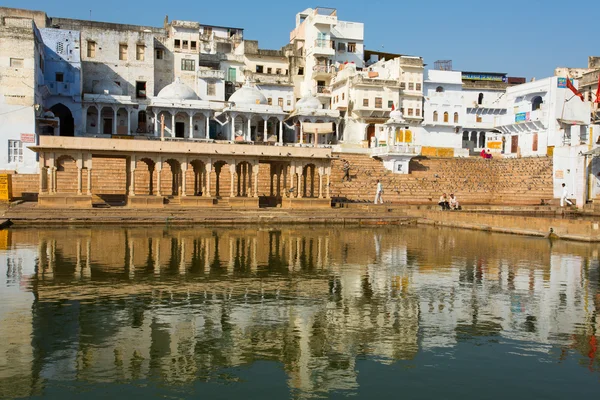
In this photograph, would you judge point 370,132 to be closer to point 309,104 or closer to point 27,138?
point 309,104

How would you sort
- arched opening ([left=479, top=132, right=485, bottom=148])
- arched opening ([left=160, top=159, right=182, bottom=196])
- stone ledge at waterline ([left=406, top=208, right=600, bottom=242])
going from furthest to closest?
arched opening ([left=479, top=132, right=485, bottom=148]) → arched opening ([left=160, top=159, right=182, bottom=196]) → stone ledge at waterline ([left=406, top=208, right=600, bottom=242])

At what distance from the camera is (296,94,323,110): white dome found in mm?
50250

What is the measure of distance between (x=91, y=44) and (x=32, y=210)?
84.5 feet

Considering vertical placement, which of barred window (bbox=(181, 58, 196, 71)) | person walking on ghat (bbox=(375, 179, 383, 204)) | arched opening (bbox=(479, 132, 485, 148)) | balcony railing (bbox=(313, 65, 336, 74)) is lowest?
person walking on ghat (bbox=(375, 179, 383, 204))

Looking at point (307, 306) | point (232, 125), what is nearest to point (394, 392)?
point (307, 306)

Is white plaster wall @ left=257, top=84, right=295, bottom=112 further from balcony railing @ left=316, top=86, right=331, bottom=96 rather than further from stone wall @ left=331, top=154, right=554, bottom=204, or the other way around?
stone wall @ left=331, top=154, right=554, bottom=204

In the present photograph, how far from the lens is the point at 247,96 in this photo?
1932 inches

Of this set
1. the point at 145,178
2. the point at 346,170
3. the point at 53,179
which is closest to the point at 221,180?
the point at 145,178

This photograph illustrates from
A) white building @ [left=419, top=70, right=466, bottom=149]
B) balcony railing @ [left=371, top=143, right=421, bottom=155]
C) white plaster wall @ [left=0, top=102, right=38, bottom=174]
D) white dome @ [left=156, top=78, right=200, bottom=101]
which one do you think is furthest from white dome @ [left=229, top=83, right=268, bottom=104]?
white plaster wall @ [left=0, top=102, right=38, bottom=174]

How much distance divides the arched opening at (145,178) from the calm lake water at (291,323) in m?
15.2

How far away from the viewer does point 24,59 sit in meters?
38.2

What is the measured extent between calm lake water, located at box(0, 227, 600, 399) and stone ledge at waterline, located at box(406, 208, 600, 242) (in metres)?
4.37

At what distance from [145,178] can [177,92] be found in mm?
11173

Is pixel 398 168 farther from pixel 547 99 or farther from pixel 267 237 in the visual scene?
pixel 267 237
